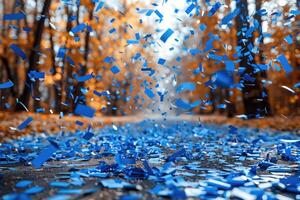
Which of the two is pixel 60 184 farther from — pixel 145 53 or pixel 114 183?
pixel 145 53

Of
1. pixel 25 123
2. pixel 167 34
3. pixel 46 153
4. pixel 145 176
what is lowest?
pixel 145 176

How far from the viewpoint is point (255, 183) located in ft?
8.48

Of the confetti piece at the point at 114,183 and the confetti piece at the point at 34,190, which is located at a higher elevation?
the confetti piece at the point at 114,183

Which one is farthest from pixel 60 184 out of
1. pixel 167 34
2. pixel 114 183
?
pixel 167 34

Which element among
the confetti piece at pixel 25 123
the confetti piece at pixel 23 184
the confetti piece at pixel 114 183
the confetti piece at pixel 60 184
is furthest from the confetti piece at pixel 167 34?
the confetti piece at pixel 23 184

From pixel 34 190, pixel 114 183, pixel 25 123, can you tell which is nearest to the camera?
pixel 34 190

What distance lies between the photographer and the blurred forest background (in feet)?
13.0

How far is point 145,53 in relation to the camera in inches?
279

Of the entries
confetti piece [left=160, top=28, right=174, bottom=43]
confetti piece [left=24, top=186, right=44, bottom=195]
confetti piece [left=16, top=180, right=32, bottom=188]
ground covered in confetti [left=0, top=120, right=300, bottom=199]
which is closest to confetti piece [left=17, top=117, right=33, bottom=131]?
ground covered in confetti [left=0, top=120, right=300, bottom=199]

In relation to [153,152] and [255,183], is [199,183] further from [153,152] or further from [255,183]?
[153,152]

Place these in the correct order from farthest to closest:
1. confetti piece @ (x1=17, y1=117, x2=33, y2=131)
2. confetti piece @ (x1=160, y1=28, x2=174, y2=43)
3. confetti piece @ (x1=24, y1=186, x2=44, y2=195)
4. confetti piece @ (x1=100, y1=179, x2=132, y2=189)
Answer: confetti piece @ (x1=160, y1=28, x2=174, y2=43) < confetti piece @ (x1=17, y1=117, x2=33, y2=131) < confetti piece @ (x1=100, y1=179, x2=132, y2=189) < confetti piece @ (x1=24, y1=186, x2=44, y2=195)

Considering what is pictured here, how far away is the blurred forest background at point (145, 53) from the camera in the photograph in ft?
13.0

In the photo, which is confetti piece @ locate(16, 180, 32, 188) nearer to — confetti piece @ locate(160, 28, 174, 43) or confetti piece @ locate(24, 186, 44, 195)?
confetti piece @ locate(24, 186, 44, 195)

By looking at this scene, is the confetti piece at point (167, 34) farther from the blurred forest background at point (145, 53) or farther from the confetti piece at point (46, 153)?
the confetti piece at point (46, 153)
